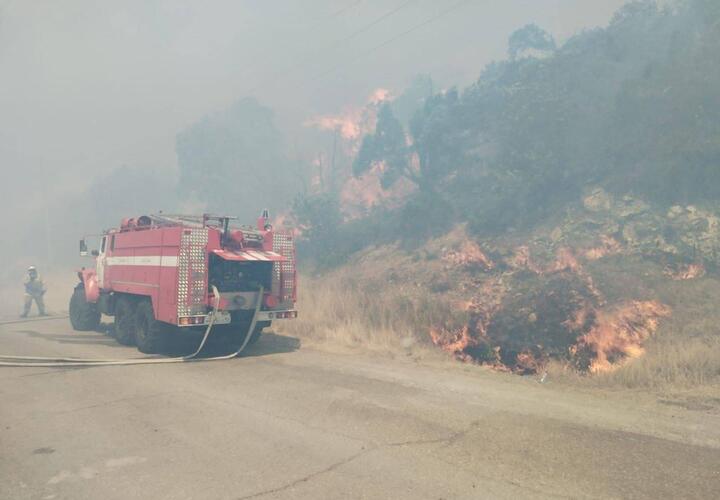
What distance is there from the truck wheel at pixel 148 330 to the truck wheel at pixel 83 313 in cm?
399

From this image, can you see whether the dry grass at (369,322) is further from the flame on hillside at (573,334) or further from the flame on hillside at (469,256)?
the flame on hillside at (469,256)

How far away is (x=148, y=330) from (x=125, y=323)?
168 centimetres

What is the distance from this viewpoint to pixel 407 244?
1084 inches

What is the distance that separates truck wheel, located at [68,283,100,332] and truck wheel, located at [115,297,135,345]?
2.59m

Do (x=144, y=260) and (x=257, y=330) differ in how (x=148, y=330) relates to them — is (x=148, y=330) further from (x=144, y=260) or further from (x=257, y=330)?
(x=257, y=330)

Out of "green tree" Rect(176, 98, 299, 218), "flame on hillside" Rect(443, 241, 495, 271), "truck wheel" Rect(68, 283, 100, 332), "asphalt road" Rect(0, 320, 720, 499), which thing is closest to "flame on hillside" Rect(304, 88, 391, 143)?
"green tree" Rect(176, 98, 299, 218)

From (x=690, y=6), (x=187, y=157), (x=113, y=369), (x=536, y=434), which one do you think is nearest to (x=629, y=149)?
(x=690, y=6)

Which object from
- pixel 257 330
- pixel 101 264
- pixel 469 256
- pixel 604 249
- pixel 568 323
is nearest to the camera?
pixel 568 323

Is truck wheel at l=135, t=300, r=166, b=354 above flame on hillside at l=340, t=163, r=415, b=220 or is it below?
below

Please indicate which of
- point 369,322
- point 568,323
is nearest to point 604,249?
point 568,323

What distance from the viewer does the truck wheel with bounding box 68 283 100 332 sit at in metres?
13.8

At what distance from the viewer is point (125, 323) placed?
11250 mm

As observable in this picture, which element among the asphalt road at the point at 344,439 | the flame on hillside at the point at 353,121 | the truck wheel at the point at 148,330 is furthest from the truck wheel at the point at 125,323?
the flame on hillside at the point at 353,121

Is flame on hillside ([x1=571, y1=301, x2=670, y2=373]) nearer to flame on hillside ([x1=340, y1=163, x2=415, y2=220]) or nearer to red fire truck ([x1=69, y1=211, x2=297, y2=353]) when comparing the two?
red fire truck ([x1=69, y1=211, x2=297, y2=353])
